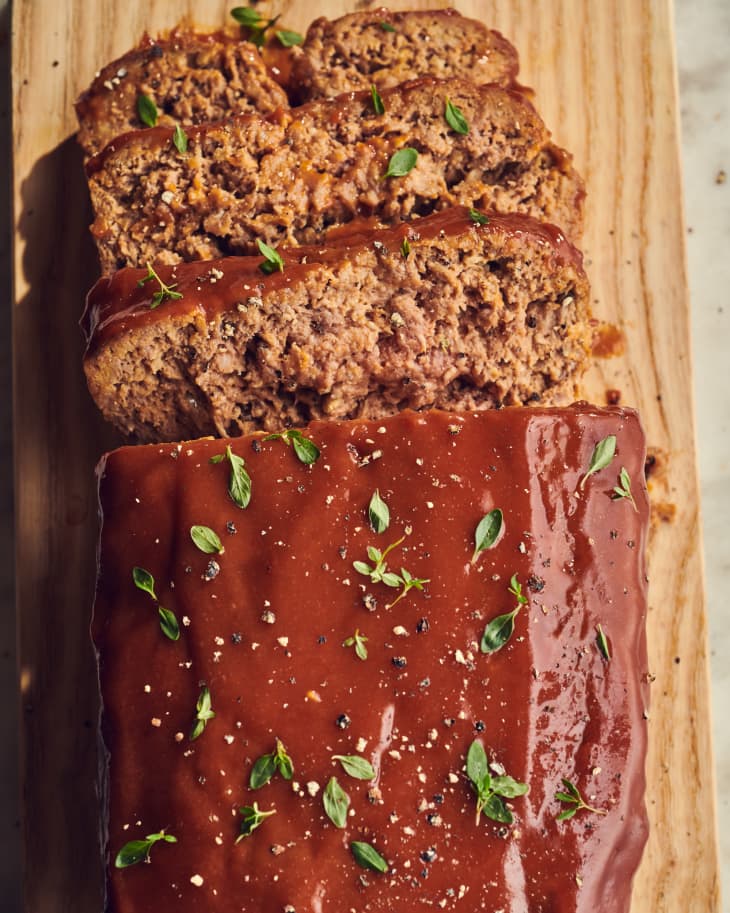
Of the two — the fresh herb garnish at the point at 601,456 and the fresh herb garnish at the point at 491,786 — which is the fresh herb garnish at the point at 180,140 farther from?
the fresh herb garnish at the point at 491,786

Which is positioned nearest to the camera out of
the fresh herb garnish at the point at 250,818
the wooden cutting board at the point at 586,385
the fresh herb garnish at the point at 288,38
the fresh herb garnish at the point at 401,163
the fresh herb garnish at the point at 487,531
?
the fresh herb garnish at the point at 250,818

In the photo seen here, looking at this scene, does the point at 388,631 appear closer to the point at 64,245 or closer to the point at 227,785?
the point at 227,785

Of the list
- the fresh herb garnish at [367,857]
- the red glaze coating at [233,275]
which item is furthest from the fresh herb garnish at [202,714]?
the red glaze coating at [233,275]

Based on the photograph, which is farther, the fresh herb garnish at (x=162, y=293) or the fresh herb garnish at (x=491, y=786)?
the fresh herb garnish at (x=162, y=293)

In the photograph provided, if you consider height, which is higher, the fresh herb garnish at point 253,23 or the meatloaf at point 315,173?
the fresh herb garnish at point 253,23

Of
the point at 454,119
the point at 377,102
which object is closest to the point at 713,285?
the point at 454,119

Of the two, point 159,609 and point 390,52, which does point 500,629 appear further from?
point 390,52

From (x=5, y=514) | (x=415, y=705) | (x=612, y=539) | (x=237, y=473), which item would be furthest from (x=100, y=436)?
(x=612, y=539)
